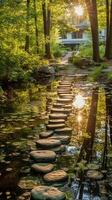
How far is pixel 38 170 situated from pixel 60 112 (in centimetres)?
484

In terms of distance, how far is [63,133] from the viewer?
880cm

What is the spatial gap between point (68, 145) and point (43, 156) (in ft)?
3.91

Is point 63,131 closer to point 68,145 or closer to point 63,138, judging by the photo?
point 63,138

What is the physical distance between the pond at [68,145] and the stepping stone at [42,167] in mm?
105

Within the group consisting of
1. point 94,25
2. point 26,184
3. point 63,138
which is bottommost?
point 26,184

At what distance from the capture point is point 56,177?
6.05 m

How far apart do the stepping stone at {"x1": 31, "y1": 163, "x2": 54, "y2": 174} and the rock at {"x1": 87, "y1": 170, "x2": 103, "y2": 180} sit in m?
0.64

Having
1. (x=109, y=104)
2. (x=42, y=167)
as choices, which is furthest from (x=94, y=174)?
(x=109, y=104)

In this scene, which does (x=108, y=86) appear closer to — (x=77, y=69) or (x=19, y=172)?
(x=77, y=69)

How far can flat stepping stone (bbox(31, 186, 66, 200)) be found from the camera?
518 centimetres

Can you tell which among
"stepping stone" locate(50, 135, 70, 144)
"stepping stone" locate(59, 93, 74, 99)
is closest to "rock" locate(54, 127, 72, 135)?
"stepping stone" locate(50, 135, 70, 144)

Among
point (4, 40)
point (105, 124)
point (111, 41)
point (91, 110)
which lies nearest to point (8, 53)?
point (4, 40)

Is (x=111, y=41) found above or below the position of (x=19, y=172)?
above

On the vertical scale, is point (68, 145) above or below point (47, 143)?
below
